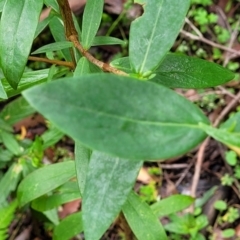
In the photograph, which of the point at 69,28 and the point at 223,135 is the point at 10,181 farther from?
the point at 223,135

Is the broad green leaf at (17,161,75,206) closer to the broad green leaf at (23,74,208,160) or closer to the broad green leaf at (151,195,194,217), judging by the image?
the broad green leaf at (151,195,194,217)

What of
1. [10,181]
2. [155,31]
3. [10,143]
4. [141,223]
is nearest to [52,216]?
[10,181]

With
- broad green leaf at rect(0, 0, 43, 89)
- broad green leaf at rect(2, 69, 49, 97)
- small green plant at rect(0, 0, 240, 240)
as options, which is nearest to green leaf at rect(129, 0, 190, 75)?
small green plant at rect(0, 0, 240, 240)

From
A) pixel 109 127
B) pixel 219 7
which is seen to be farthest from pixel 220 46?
pixel 109 127

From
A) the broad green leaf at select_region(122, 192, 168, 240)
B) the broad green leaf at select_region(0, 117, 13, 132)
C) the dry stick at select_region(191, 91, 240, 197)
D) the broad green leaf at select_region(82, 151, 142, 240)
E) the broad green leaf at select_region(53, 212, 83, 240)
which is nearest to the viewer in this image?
the broad green leaf at select_region(82, 151, 142, 240)

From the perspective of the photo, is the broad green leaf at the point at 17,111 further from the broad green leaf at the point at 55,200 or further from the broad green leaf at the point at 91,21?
the broad green leaf at the point at 91,21
